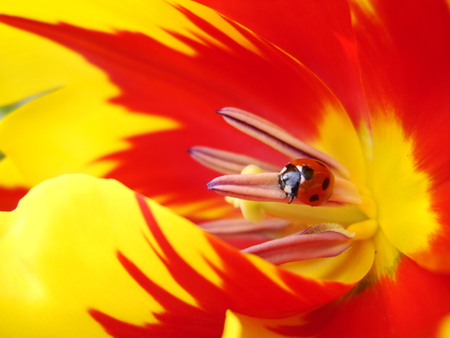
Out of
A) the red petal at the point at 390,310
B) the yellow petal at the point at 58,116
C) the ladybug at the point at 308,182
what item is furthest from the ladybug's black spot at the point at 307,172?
the yellow petal at the point at 58,116

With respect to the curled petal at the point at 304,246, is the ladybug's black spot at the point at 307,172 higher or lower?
higher

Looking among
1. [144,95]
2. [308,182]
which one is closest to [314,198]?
[308,182]

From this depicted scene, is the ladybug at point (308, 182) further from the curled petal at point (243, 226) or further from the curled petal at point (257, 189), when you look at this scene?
the curled petal at point (243, 226)

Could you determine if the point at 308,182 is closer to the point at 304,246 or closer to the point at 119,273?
the point at 304,246

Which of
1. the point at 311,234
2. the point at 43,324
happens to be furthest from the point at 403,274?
the point at 43,324

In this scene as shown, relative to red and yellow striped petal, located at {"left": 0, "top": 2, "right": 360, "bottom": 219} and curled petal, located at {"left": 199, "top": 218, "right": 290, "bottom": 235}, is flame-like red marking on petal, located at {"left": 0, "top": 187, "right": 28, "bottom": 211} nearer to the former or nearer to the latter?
red and yellow striped petal, located at {"left": 0, "top": 2, "right": 360, "bottom": 219}

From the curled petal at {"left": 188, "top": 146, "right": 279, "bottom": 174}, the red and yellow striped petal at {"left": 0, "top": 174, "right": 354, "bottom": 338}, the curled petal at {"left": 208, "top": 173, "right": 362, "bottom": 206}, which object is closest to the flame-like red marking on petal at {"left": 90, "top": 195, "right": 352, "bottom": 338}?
the red and yellow striped petal at {"left": 0, "top": 174, "right": 354, "bottom": 338}
